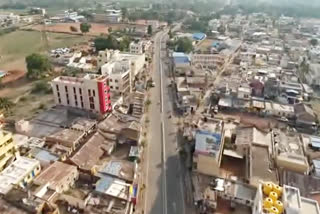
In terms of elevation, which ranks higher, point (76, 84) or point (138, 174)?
point (76, 84)

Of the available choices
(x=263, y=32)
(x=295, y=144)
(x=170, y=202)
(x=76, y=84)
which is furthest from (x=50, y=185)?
(x=263, y=32)

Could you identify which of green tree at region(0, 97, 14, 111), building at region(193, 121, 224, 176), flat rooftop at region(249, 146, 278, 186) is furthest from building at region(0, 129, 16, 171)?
flat rooftop at region(249, 146, 278, 186)

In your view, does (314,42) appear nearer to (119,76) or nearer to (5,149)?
(119,76)

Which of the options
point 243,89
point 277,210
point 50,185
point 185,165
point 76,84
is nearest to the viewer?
point 277,210

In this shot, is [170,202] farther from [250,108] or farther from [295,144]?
[250,108]

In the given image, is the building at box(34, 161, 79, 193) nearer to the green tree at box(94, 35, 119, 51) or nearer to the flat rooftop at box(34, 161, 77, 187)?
the flat rooftop at box(34, 161, 77, 187)

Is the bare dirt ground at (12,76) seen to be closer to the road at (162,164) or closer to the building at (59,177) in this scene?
the road at (162,164)

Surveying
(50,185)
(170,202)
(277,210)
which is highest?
(277,210)
